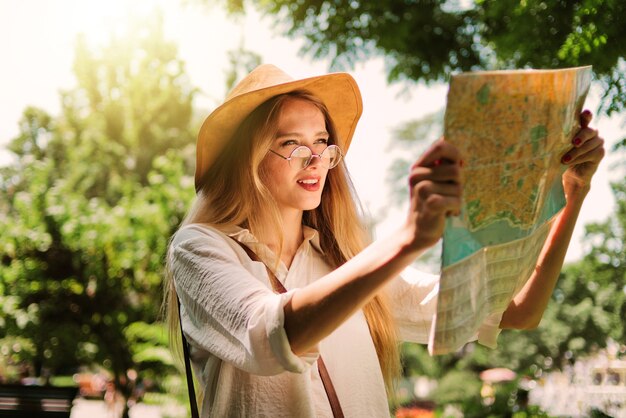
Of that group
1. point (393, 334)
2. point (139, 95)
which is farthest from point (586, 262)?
point (139, 95)

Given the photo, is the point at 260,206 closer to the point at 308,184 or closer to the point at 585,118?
the point at 308,184

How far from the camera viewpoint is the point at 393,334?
72.6 inches

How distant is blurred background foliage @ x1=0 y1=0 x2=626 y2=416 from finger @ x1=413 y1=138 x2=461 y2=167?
2163mm

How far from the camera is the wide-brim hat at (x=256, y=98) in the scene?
1840 millimetres

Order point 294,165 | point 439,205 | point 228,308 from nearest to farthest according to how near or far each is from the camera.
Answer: point 439,205 → point 228,308 → point 294,165

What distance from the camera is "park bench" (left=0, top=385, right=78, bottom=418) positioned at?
4.21m

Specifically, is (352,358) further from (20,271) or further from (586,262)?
(20,271)

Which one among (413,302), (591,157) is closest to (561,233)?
(591,157)

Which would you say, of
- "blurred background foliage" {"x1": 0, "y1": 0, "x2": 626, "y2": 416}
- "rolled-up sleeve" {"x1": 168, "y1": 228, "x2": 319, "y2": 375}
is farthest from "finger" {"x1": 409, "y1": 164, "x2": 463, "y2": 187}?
"blurred background foliage" {"x1": 0, "y1": 0, "x2": 626, "y2": 416}

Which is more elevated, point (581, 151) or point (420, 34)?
point (420, 34)

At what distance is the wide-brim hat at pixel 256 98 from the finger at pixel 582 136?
2.32 feet

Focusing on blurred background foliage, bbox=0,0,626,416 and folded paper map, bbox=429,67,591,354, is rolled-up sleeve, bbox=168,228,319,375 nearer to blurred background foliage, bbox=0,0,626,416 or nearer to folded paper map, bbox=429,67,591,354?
folded paper map, bbox=429,67,591,354

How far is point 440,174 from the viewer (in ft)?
3.49

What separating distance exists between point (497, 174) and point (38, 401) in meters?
3.81
